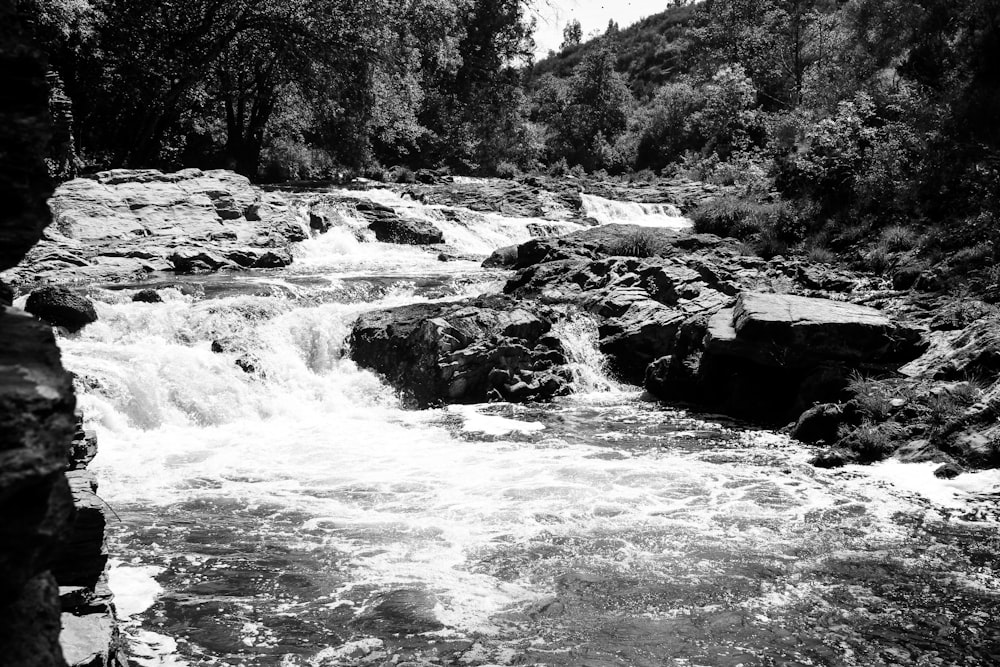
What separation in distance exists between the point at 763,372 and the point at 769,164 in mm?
11803

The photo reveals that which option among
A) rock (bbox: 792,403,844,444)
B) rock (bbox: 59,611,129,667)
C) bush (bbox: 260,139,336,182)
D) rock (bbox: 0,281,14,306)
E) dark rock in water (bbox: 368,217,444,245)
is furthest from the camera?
bush (bbox: 260,139,336,182)

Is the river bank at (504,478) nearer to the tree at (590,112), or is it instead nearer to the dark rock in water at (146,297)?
the dark rock in water at (146,297)

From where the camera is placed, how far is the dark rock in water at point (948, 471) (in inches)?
339

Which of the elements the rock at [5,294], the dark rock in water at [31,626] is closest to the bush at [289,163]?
the rock at [5,294]

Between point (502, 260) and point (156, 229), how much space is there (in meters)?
7.94

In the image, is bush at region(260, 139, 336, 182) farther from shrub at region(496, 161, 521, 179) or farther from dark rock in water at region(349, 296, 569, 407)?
dark rock in water at region(349, 296, 569, 407)

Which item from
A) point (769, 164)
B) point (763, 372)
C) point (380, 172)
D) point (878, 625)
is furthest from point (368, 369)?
point (380, 172)

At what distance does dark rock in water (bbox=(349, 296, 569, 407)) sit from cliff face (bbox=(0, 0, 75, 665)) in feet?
33.5

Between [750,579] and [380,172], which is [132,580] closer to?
[750,579]

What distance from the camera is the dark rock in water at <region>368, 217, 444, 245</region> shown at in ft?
73.2

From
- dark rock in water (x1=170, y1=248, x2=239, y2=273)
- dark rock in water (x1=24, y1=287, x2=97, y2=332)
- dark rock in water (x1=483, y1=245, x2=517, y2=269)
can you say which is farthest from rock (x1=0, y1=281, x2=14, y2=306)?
dark rock in water (x1=483, y1=245, x2=517, y2=269)

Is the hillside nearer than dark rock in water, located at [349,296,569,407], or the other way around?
dark rock in water, located at [349,296,569,407]

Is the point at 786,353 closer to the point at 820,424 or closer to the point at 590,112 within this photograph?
the point at 820,424

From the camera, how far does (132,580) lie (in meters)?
6.22
